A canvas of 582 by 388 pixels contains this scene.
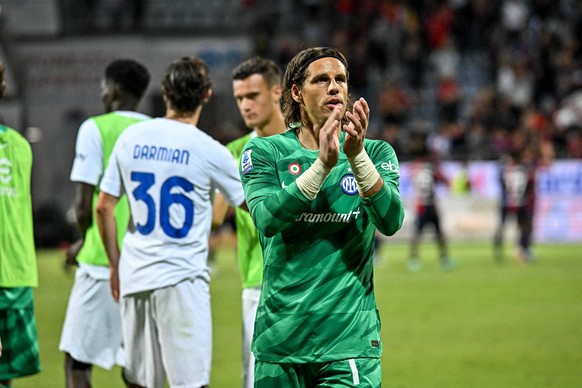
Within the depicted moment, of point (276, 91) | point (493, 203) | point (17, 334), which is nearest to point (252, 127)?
point (276, 91)

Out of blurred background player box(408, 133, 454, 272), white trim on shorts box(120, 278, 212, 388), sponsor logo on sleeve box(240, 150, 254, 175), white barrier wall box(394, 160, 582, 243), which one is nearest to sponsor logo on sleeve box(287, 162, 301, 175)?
sponsor logo on sleeve box(240, 150, 254, 175)

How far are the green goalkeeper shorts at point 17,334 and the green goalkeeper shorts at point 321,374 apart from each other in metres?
2.68

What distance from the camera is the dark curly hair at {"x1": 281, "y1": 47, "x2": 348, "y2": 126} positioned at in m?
4.56

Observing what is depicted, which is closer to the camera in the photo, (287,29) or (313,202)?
(313,202)

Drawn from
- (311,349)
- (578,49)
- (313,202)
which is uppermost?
(578,49)

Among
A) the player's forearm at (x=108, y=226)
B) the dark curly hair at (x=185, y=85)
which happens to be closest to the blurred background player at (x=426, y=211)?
the player's forearm at (x=108, y=226)

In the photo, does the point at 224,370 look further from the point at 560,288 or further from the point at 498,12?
the point at 498,12

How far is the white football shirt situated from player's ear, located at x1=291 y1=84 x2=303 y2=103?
170cm

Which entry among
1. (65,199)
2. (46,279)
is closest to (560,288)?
(46,279)

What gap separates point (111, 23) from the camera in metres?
28.7

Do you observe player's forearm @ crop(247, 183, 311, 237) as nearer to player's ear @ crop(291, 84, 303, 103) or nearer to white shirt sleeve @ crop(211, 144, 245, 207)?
player's ear @ crop(291, 84, 303, 103)

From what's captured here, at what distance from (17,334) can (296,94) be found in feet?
9.87

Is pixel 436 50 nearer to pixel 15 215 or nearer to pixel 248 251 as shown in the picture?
pixel 248 251

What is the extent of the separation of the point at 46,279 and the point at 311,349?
15.8m
